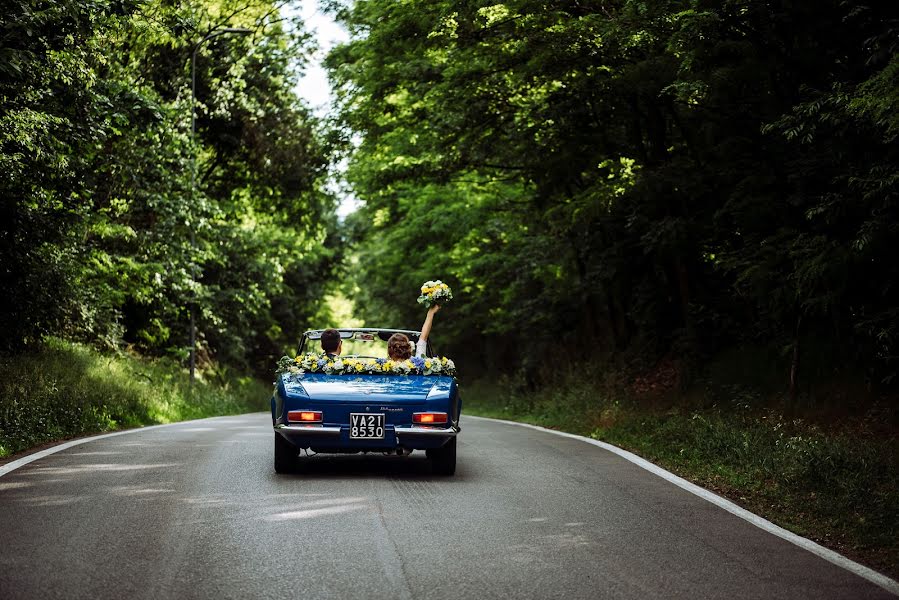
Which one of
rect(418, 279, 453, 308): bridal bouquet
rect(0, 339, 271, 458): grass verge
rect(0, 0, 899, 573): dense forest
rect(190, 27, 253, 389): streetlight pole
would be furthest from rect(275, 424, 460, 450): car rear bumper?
rect(190, 27, 253, 389): streetlight pole

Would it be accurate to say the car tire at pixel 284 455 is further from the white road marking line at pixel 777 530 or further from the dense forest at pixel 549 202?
the dense forest at pixel 549 202

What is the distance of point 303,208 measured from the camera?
109 ft

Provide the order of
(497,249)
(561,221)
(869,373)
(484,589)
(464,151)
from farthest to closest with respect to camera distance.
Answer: (497,249)
(464,151)
(561,221)
(869,373)
(484,589)

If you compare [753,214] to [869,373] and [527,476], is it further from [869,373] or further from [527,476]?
[527,476]

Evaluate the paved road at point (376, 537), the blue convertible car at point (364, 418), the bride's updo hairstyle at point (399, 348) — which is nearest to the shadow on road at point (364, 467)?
the paved road at point (376, 537)

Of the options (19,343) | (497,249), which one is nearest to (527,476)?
(19,343)

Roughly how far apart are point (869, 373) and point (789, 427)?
1.23 meters

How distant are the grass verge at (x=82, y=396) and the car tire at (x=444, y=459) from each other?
5.15 m

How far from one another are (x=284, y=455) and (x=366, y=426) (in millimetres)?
967

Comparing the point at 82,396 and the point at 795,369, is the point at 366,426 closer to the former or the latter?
the point at 795,369

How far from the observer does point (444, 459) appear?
9438mm

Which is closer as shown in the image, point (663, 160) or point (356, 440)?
point (356, 440)

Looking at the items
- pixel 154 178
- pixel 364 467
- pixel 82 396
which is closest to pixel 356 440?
pixel 364 467

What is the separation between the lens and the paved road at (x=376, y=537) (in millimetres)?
5184
